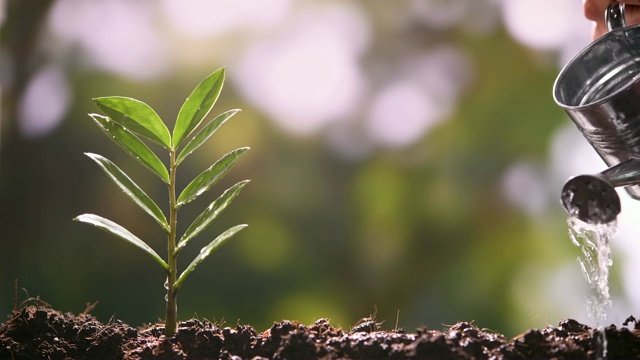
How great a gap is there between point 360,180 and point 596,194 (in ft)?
4.54

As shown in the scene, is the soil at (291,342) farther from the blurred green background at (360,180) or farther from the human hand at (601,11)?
the blurred green background at (360,180)

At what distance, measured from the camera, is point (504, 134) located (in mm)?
2125

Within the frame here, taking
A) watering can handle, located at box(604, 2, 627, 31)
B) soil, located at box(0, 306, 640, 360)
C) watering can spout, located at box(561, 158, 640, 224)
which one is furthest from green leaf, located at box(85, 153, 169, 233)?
watering can handle, located at box(604, 2, 627, 31)

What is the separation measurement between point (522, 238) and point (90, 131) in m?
1.27

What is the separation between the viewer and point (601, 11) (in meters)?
1.04

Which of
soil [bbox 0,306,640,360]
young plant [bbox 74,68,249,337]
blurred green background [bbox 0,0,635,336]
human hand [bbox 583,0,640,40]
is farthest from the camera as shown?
blurred green background [bbox 0,0,635,336]

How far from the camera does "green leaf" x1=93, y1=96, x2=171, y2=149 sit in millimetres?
840

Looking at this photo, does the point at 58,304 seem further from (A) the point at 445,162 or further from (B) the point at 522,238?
(B) the point at 522,238

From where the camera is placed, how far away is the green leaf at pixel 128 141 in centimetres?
85

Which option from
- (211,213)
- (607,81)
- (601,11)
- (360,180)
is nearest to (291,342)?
(211,213)

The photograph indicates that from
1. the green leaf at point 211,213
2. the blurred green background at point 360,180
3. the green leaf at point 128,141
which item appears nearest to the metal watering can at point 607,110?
the green leaf at point 211,213

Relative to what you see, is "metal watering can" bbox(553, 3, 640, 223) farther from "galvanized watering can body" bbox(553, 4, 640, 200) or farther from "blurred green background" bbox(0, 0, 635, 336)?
"blurred green background" bbox(0, 0, 635, 336)

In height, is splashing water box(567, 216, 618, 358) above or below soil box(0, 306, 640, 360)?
above

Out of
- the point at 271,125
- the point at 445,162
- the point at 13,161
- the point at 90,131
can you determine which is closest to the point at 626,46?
the point at 445,162
